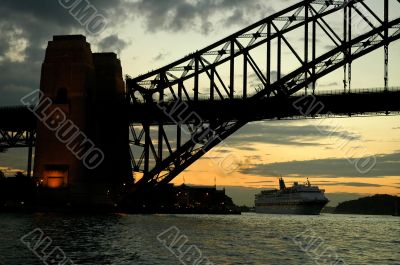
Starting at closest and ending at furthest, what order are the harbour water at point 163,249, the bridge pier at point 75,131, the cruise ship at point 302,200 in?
the harbour water at point 163,249
the bridge pier at point 75,131
the cruise ship at point 302,200

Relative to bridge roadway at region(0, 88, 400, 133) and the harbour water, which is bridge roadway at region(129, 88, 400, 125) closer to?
bridge roadway at region(0, 88, 400, 133)

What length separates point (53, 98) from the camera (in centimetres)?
Result: 8150

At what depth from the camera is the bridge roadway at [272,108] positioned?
7081cm

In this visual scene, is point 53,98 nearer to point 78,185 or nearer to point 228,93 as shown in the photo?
point 78,185

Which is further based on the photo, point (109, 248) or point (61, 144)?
point (61, 144)

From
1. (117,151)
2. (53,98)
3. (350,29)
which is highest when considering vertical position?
(350,29)

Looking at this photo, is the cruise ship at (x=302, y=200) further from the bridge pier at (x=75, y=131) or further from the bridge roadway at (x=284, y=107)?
the bridge roadway at (x=284, y=107)

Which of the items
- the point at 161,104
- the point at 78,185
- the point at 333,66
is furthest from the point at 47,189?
the point at 333,66

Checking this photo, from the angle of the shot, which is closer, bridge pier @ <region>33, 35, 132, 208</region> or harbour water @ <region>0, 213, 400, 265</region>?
harbour water @ <region>0, 213, 400, 265</region>

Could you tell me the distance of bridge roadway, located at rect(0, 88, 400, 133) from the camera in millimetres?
70812

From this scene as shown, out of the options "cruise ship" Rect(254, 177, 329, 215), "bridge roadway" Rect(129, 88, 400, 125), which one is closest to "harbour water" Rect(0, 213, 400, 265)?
"bridge roadway" Rect(129, 88, 400, 125)

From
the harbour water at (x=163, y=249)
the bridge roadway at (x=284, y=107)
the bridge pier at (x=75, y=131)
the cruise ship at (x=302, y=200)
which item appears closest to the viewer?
the harbour water at (x=163, y=249)

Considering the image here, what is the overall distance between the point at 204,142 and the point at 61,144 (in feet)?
58.1

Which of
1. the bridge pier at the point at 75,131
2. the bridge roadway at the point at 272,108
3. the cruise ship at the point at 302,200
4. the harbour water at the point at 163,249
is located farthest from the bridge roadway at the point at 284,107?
the cruise ship at the point at 302,200
